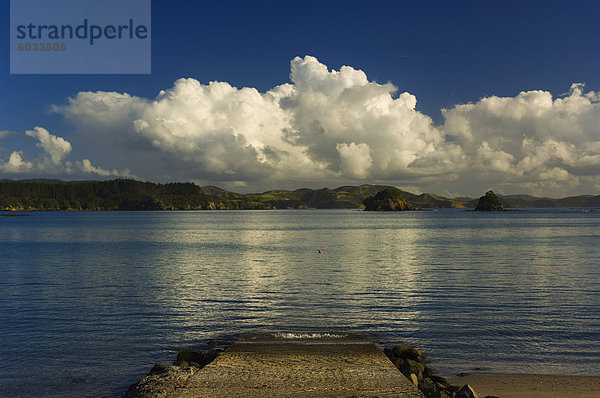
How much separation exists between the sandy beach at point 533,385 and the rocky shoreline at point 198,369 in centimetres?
120

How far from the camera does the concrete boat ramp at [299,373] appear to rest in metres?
15.0

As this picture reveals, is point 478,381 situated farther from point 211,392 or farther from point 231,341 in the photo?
point 231,341

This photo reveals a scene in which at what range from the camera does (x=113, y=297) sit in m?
37.0

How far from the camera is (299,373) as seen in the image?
55.3ft

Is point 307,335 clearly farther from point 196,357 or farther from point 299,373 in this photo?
point 299,373

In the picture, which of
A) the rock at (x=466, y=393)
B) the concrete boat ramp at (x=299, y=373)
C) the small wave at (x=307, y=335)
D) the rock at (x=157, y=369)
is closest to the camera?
the rock at (x=466, y=393)

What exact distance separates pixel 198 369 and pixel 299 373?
4681 mm

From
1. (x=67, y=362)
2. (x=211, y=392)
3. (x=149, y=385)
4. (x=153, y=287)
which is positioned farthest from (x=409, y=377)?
(x=153, y=287)

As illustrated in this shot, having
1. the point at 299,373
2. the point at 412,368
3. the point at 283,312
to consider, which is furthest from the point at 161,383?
the point at 283,312

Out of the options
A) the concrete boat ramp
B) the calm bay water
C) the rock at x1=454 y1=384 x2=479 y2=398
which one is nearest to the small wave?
the concrete boat ramp

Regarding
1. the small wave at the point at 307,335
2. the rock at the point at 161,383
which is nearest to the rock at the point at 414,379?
the small wave at the point at 307,335

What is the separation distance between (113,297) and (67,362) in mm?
16552

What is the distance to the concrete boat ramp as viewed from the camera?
592 inches

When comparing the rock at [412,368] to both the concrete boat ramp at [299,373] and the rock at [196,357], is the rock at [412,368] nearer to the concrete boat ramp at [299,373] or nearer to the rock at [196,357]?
the concrete boat ramp at [299,373]
